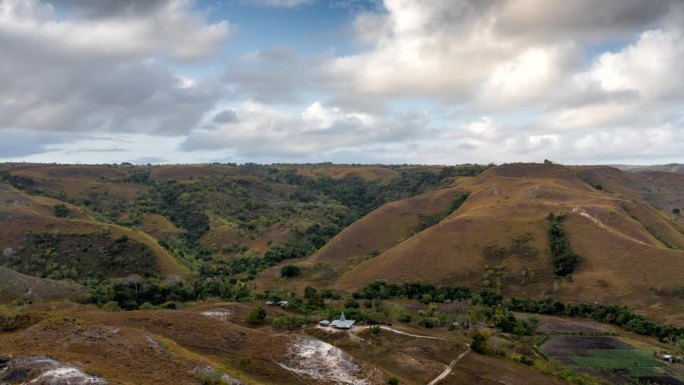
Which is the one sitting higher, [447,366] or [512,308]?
[447,366]

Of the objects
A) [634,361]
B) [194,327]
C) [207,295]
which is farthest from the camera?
[207,295]

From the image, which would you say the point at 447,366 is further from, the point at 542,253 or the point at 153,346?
the point at 542,253

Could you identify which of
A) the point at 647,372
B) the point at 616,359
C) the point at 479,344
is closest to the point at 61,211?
the point at 479,344

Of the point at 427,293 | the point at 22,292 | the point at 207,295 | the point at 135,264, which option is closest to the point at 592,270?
the point at 427,293

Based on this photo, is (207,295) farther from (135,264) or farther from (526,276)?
(526,276)

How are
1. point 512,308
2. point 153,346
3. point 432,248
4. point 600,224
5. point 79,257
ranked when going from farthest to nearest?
point 600,224
point 432,248
point 79,257
point 512,308
point 153,346

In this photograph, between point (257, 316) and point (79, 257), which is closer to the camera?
point (257, 316)

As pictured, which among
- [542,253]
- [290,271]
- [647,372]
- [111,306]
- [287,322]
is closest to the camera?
[647,372]

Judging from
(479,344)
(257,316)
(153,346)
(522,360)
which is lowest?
(522,360)

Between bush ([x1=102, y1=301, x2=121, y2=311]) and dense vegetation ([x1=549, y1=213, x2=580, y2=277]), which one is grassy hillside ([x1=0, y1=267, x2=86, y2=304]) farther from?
dense vegetation ([x1=549, y1=213, x2=580, y2=277])

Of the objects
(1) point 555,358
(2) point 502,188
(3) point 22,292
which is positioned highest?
(2) point 502,188
